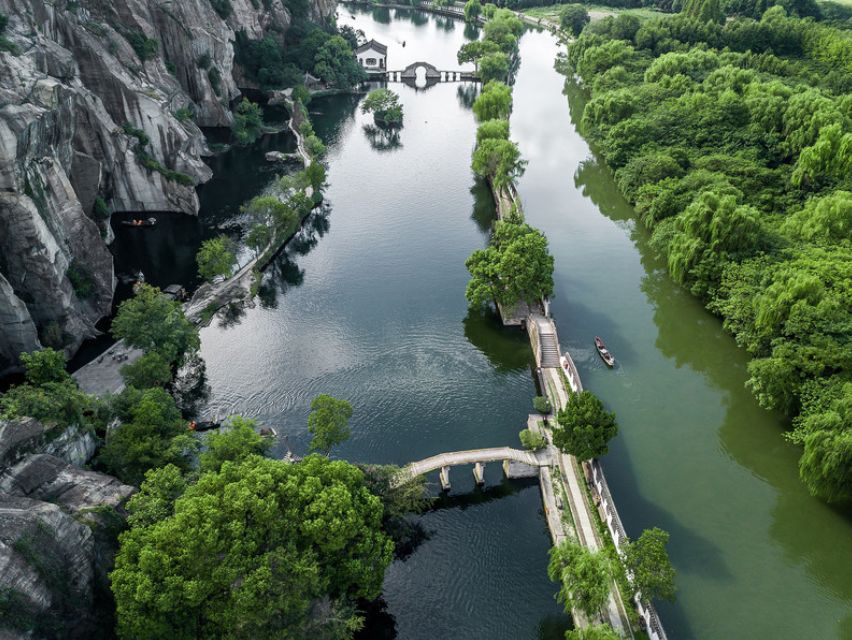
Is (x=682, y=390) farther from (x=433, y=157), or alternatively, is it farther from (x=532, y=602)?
(x=433, y=157)

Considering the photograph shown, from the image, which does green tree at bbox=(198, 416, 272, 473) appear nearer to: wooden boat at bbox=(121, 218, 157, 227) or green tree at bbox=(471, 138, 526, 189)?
wooden boat at bbox=(121, 218, 157, 227)

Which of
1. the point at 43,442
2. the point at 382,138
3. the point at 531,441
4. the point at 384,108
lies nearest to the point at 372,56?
the point at 384,108

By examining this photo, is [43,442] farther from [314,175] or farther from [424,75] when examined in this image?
[424,75]

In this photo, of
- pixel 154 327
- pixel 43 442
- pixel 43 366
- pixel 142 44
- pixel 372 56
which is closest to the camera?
pixel 43 442

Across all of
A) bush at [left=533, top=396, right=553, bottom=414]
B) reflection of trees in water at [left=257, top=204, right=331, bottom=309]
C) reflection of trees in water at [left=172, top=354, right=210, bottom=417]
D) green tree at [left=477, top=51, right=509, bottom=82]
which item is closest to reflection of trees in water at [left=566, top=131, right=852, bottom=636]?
bush at [left=533, top=396, right=553, bottom=414]

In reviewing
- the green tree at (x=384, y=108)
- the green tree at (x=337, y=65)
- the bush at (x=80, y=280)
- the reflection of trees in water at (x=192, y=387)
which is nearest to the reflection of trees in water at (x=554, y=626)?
the reflection of trees in water at (x=192, y=387)

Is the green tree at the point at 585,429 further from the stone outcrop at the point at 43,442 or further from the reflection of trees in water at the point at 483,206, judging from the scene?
the reflection of trees in water at the point at 483,206
